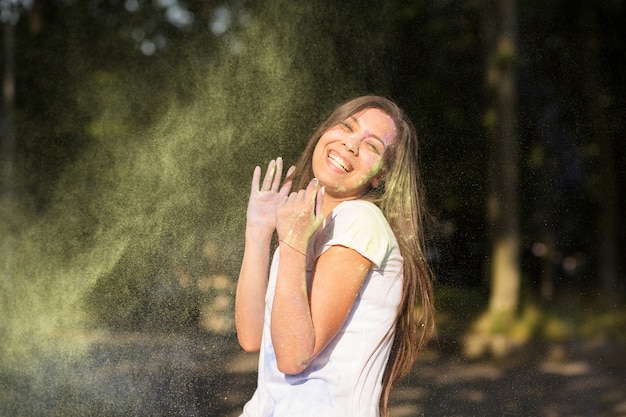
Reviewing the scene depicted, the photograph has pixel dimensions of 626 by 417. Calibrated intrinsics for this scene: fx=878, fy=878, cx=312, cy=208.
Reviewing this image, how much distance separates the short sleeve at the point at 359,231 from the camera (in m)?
1.97

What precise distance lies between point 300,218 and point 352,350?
329 mm

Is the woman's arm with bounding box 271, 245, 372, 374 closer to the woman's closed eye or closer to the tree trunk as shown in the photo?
the woman's closed eye

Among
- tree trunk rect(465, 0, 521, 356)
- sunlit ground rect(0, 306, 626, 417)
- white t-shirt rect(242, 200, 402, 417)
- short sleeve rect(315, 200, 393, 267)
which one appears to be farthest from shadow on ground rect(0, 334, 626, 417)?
short sleeve rect(315, 200, 393, 267)

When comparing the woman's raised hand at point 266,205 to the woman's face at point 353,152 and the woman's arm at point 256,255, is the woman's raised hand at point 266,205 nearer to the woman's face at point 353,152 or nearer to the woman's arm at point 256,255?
the woman's arm at point 256,255

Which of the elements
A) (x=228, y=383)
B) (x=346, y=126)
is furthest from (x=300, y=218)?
(x=228, y=383)

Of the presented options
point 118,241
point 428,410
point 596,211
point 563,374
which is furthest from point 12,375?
point 596,211

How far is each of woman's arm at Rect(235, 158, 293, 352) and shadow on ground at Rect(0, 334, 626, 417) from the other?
213cm

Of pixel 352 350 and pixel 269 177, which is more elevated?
pixel 269 177

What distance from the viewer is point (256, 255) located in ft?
7.42

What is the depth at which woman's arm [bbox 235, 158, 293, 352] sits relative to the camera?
225 cm

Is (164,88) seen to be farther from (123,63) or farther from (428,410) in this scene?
(428,410)

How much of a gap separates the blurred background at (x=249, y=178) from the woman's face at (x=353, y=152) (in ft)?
6.36

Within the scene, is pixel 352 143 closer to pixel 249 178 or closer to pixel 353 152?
pixel 353 152

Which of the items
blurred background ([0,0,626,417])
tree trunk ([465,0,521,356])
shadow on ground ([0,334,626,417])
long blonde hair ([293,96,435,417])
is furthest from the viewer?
tree trunk ([465,0,521,356])
